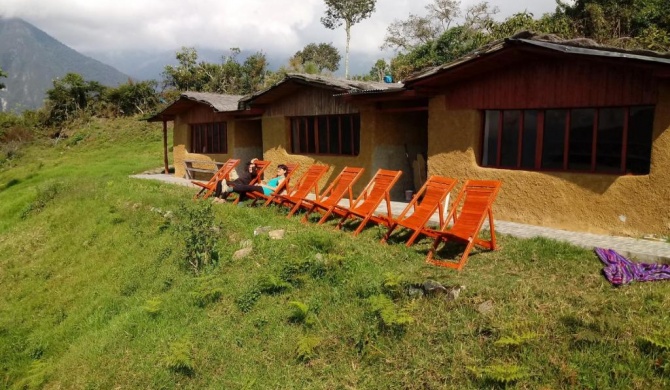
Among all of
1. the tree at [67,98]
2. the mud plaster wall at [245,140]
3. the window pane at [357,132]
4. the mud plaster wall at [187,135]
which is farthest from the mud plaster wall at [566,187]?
the tree at [67,98]

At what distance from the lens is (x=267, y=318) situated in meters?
6.11

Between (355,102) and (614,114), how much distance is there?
5910mm

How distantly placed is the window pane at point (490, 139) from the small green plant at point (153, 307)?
6492 mm

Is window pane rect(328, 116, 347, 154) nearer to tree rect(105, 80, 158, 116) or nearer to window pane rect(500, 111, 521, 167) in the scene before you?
window pane rect(500, 111, 521, 167)

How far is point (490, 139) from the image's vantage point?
9500mm

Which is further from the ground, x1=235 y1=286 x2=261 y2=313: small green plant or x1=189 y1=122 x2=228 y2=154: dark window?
x1=189 y1=122 x2=228 y2=154: dark window

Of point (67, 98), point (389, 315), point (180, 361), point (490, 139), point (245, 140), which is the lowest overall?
point (180, 361)

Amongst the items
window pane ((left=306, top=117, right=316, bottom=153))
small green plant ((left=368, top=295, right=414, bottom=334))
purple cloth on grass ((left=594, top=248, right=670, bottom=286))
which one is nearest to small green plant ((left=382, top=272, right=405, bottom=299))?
small green plant ((left=368, top=295, right=414, bottom=334))

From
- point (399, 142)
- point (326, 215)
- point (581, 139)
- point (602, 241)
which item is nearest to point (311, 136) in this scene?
point (399, 142)

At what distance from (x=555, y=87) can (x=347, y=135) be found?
5757 mm

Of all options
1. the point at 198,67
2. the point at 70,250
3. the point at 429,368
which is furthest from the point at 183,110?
the point at 198,67

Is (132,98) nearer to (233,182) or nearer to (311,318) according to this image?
(233,182)

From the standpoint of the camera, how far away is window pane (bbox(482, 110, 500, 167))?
368 inches

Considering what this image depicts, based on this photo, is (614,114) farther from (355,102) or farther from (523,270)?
(355,102)
